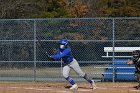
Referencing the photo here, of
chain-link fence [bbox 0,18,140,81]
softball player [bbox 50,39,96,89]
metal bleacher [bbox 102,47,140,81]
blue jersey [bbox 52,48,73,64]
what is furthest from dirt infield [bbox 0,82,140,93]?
chain-link fence [bbox 0,18,140,81]

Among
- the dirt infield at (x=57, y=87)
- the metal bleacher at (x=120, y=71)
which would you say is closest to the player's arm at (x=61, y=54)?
the dirt infield at (x=57, y=87)

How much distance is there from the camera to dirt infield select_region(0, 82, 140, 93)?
55.4 ft

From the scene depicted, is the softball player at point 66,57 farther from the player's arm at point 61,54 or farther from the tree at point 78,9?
the tree at point 78,9

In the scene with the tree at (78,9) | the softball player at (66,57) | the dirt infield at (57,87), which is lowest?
the dirt infield at (57,87)

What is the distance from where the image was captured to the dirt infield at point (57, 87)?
16.9 m

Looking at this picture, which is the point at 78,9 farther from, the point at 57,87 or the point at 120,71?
the point at 57,87

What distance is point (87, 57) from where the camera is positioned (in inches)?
867

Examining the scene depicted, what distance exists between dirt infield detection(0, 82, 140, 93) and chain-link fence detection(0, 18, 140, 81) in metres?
1.20

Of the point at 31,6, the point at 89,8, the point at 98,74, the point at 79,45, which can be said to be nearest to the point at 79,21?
the point at 79,45

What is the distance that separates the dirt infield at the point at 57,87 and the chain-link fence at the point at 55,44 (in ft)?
3.93

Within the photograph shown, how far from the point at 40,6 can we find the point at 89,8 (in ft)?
13.4

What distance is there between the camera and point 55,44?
858 inches

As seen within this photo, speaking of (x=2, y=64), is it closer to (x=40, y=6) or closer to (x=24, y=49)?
(x=24, y=49)

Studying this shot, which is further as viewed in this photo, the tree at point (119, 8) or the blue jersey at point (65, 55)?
the tree at point (119, 8)
